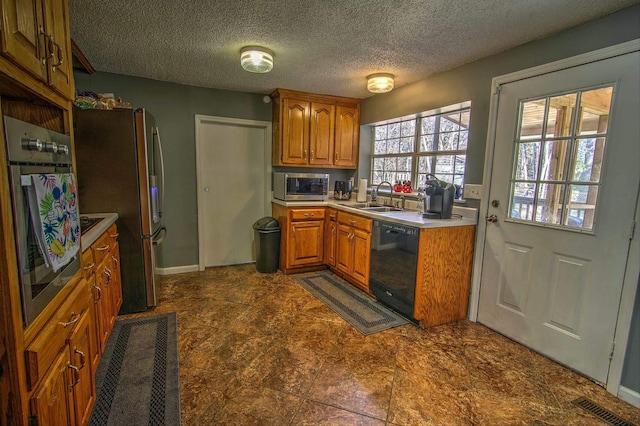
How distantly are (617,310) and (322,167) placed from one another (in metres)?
3.19

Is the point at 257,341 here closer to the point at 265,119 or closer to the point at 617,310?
the point at 617,310

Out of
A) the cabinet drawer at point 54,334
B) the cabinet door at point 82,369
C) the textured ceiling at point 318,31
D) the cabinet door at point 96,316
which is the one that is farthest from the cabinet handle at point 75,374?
the textured ceiling at point 318,31

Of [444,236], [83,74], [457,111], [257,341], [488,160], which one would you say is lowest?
[257,341]

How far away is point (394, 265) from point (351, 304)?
0.61 m

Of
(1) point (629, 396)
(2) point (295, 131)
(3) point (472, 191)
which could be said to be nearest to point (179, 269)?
(2) point (295, 131)

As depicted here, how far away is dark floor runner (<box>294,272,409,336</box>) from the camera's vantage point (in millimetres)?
2680

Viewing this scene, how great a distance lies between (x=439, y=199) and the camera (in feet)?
8.82

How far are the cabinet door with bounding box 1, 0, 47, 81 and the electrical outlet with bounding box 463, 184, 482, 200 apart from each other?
9.31 ft

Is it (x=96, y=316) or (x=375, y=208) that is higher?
(x=375, y=208)

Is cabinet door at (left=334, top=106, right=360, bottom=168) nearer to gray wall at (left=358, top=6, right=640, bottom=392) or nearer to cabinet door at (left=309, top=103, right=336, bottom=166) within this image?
cabinet door at (left=309, top=103, right=336, bottom=166)

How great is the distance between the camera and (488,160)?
2596 mm

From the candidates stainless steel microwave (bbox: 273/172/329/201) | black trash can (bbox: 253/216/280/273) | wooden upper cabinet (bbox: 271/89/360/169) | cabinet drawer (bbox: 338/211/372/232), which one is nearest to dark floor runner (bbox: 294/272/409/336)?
black trash can (bbox: 253/216/280/273)

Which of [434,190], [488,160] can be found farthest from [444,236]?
[488,160]

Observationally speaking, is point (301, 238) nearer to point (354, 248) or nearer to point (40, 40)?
point (354, 248)
